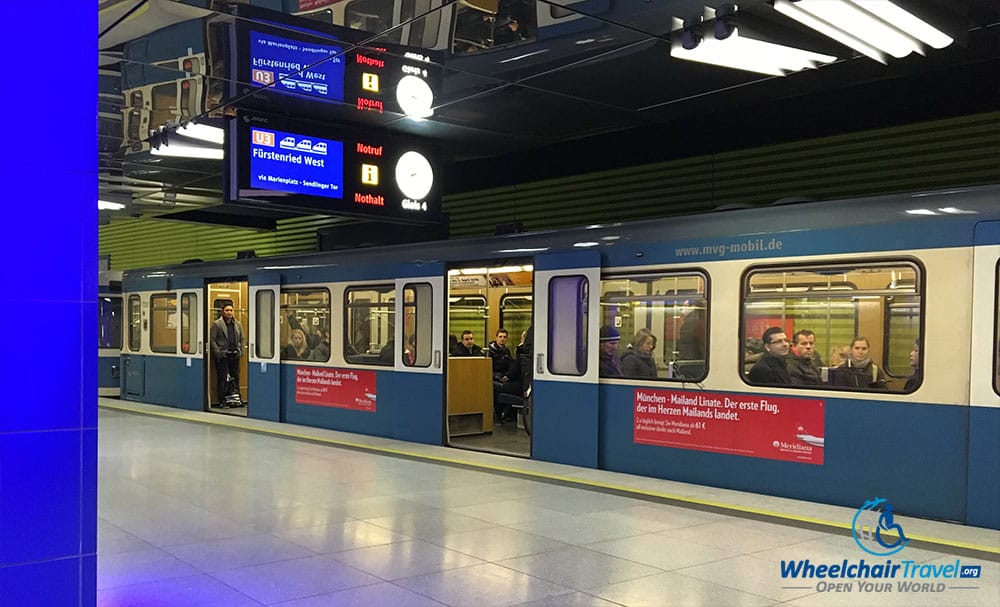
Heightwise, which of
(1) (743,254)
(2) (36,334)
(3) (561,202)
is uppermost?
(3) (561,202)

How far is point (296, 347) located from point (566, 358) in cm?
471

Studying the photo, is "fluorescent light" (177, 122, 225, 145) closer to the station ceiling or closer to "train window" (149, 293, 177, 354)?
the station ceiling

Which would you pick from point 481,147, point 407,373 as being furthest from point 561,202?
point 407,373

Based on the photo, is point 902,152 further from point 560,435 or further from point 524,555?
point 524,555

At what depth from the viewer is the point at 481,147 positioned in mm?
11500

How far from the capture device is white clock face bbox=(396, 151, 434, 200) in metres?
8.08

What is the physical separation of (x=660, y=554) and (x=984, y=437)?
226 centimetres

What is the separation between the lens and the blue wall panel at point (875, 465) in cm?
568

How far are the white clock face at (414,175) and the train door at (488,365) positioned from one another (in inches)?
43.9

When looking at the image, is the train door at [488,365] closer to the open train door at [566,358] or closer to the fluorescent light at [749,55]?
the open train door at [566,358]

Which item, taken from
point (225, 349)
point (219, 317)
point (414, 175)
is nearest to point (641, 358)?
point (414, 175)

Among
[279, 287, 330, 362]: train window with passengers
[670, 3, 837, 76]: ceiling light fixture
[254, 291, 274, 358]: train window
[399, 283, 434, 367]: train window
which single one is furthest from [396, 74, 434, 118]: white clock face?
[254, 291, 274, 358]: train window

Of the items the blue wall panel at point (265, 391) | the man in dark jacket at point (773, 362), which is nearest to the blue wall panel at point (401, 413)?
the blue wall panel at point (265, 391)

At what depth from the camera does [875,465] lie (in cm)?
601
